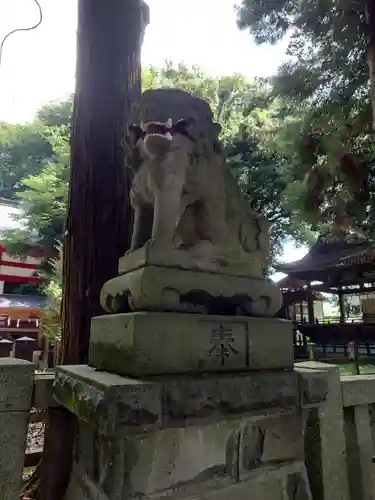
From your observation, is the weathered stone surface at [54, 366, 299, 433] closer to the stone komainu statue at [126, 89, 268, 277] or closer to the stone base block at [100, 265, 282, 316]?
the stone base block at [100, 265, 282, 316]

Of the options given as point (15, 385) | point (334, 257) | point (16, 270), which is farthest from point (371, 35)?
point (16, 270)

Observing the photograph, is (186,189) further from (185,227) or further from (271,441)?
(271,441)

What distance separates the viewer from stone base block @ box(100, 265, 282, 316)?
136 cm

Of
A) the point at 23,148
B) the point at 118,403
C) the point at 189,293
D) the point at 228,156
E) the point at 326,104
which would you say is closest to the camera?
the point at 118,403

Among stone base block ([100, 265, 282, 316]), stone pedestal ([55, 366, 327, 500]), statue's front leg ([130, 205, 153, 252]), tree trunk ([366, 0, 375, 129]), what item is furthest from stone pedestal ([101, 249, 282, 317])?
tree trunk ([366, 0, 375, 129])

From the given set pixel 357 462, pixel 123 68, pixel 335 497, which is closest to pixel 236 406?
pixel 335 497

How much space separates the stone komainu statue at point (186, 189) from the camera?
148cm

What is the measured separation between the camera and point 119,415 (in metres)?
1.07

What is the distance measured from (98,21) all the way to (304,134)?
3847 mm

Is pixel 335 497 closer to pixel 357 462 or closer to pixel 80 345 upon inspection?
pixel 357 462

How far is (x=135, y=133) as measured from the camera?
1.58 meters

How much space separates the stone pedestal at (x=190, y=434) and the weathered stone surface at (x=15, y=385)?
0.38ft

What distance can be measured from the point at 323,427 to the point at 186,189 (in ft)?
3.95

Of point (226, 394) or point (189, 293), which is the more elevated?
point (189, 293)
